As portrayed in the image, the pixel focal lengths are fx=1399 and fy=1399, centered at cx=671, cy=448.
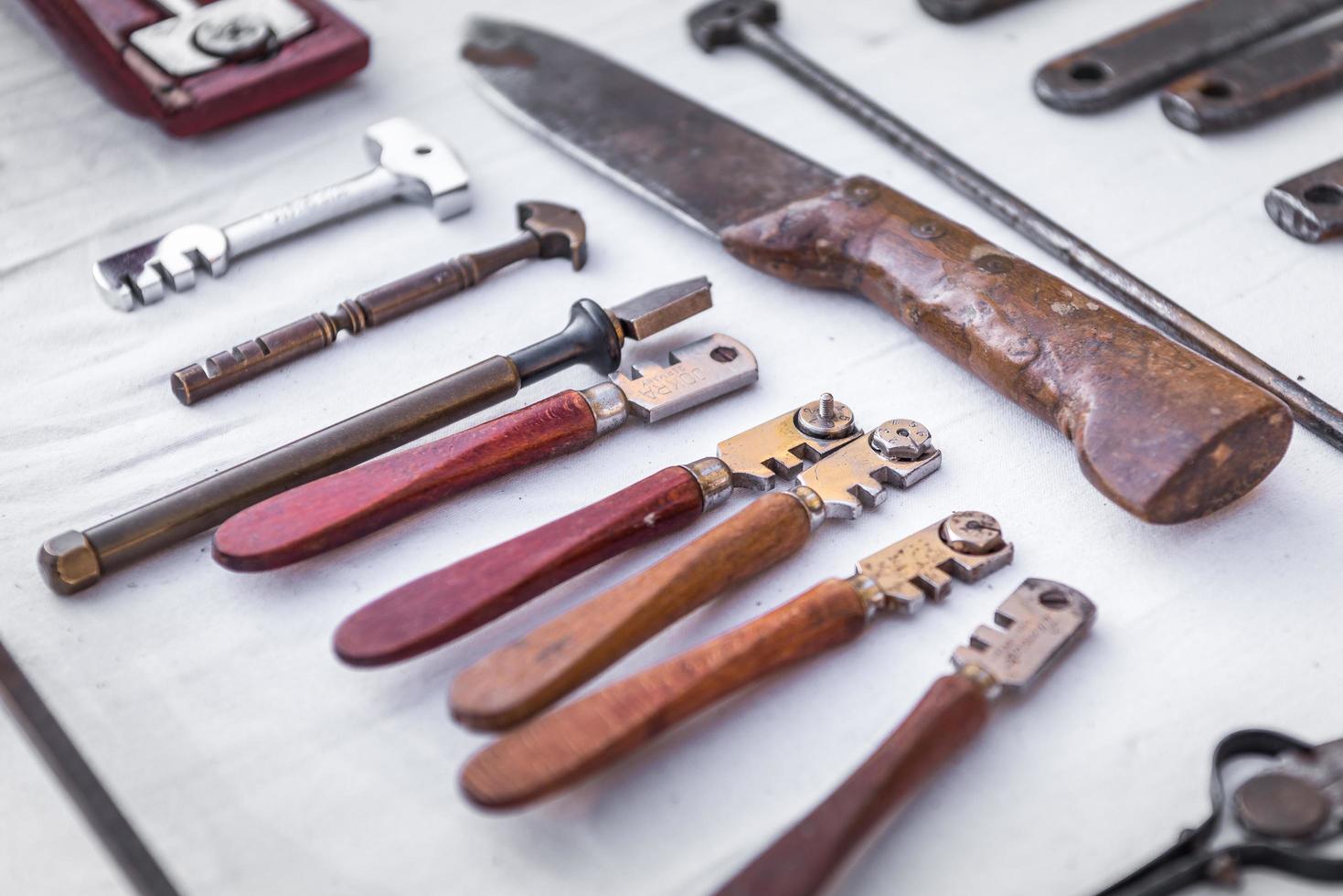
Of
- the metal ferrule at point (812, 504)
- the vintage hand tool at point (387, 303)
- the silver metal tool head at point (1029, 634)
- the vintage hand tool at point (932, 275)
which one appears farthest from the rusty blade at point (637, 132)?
the silver metal tool head at point (1029, 634)

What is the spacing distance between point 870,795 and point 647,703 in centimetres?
15

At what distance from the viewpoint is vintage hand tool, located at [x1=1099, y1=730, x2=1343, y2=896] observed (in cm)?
88

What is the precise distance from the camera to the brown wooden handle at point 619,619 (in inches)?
35.4

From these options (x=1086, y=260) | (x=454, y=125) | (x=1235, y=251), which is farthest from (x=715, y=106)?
(x=1235, y=251)

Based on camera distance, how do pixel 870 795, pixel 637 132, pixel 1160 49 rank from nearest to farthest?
pixel 870 795 < pixel 637 132 < pixel 1160 49

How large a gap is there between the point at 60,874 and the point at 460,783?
0.95 ft

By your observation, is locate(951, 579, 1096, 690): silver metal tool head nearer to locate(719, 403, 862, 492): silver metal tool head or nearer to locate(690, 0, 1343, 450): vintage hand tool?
locate(719, 403, 862, 492): silver metal tool head

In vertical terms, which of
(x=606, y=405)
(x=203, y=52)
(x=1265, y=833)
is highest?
(x=203, y=52)

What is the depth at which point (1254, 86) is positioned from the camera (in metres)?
1.54

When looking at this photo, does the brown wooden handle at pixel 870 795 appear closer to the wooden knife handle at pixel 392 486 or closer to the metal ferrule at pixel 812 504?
the metal ferrule at pixel 812 504

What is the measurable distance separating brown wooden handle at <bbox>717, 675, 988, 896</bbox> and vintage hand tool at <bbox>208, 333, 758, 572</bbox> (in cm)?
38

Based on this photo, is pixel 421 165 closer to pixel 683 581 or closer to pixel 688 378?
pixel 688 378

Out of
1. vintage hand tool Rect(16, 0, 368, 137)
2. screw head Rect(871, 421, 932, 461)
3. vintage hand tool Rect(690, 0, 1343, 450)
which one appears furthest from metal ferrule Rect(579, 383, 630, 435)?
vintage hand tool Rect(16, 0, 368, 137)

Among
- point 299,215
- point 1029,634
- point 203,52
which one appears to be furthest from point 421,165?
point 1029,634
